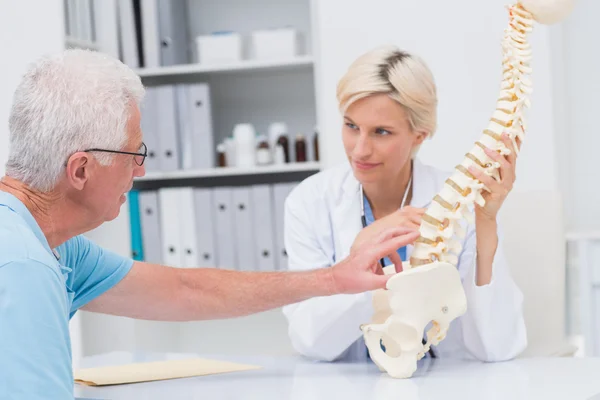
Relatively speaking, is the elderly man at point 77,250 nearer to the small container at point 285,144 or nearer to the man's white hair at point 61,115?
the man's white hair at point 61,115

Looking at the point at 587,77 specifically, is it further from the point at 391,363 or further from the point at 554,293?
the point at 391,363

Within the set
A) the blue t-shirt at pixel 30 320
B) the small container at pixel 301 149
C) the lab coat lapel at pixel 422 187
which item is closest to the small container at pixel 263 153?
the small container at pixel 301 149

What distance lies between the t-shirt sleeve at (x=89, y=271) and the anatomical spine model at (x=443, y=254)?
0.52m

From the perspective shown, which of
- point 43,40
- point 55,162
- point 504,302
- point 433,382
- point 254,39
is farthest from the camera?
point 254,39

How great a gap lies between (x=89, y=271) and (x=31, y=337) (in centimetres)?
64

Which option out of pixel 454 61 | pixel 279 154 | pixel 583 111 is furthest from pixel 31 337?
pixel 583 111

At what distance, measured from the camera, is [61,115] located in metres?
1.22

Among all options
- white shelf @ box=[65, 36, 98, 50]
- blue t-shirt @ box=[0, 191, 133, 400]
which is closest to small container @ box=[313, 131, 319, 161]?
white shelf @ box=[65, 36, 98, 50]

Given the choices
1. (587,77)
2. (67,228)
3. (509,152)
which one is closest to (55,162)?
(67,228)

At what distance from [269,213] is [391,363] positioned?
175cm

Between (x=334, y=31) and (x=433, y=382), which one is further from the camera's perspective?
(x=334, y=31)

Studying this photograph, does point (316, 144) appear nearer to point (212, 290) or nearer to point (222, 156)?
point (222, 156)

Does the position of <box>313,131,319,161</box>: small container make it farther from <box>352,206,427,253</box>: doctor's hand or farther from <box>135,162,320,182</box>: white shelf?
<box>352,206,427,253</box>: doctor's hand

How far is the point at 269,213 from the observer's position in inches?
129
